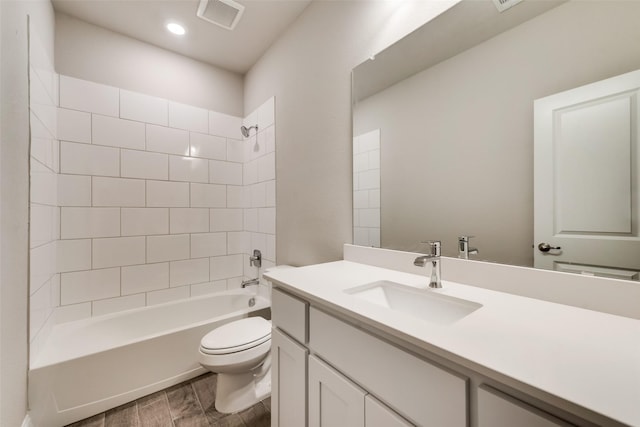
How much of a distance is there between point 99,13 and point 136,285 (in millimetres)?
1964

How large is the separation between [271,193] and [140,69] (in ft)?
4.71

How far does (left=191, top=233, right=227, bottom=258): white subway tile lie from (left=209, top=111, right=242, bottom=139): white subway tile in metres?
0.96

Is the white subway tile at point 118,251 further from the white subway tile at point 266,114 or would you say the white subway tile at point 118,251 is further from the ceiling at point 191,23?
the ceiling at point 191,23

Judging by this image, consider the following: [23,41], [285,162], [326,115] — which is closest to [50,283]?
[23,41]

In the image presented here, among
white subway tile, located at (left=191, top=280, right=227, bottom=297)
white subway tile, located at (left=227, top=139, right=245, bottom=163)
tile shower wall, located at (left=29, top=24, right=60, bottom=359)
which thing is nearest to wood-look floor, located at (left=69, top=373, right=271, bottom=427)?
tile shower wall, located at (left=29, top=24, right=60, bottom=359)

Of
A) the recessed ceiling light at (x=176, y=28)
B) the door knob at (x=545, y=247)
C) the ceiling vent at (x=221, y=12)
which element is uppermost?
the recessed ceiling light at (x=176, y=28)

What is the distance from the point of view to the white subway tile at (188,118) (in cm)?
220

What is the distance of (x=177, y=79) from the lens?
7.32 ft

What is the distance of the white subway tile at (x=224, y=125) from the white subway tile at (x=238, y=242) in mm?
955

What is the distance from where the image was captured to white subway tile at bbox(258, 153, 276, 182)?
7.00 ft

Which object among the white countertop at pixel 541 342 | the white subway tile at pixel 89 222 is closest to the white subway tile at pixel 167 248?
the white subway tile at pixel 89 222

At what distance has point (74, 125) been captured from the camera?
1.82 meters

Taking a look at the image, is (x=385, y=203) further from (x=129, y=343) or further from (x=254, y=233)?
(x=129, y=343)

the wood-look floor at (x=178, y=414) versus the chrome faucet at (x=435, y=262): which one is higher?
the chrome faucet at (x=435, y=262)
